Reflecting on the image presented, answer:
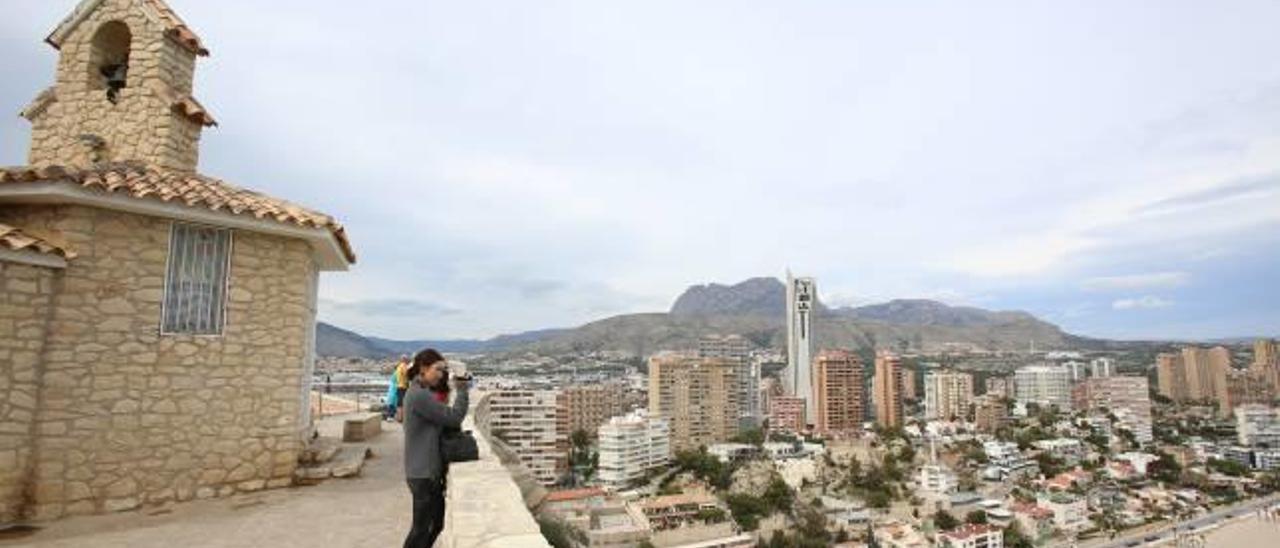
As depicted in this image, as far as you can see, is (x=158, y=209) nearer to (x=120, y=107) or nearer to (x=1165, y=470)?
(x=120, y=107)

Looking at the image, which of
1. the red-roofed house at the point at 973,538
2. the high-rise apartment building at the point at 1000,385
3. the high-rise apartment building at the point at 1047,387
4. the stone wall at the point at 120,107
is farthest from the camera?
the high-rise apartment building at the point at 1000,385

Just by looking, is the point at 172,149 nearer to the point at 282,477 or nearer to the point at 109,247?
the point at 109,247

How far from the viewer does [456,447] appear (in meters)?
4.37

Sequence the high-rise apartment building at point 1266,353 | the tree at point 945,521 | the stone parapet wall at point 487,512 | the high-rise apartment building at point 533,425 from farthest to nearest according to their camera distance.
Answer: the high-rise apartment building at point 1266,353 → the high-rise apartment building at point 533,425 → the tree at point 945,521 → the stone parapet wall at point 487,512

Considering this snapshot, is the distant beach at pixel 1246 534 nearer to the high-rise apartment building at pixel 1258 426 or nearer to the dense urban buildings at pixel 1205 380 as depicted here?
the high-rise apartment building at pixel 1258 426

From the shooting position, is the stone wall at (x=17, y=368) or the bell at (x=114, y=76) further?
the bell at (x=114, y=76)

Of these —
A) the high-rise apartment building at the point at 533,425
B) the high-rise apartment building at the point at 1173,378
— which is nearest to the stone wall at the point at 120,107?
the high-rise apartment building at the point at 533,425

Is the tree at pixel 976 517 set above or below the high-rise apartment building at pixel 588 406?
below

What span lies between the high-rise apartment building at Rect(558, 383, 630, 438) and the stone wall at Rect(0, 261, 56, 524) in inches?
3157

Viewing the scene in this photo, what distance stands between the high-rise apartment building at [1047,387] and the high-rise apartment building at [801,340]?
45464 millimetres

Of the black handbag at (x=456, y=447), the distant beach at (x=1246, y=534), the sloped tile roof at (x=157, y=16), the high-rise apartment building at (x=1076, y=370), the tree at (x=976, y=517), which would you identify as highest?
the sloped tile roof at (x=157, y=16)

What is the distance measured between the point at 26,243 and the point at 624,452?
218 feet

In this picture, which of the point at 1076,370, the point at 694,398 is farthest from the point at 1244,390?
the point at 694,398

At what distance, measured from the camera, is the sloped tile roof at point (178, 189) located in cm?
591
